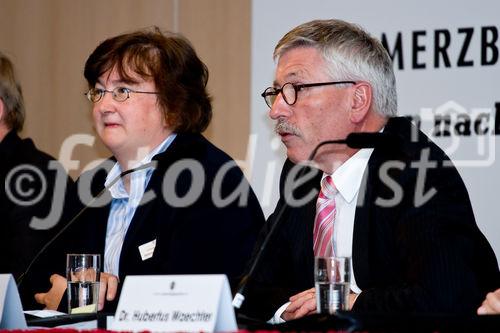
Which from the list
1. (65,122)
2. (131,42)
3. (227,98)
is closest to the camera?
(131,42)

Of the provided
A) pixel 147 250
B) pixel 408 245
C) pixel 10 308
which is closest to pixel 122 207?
pixel 147 250

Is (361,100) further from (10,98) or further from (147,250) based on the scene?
(10,98)

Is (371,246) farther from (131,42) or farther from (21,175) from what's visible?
(21,175)

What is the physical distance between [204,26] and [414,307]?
7.71 feet

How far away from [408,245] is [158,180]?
1.03 meters

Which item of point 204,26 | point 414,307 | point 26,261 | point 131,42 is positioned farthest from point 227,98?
point 414,307

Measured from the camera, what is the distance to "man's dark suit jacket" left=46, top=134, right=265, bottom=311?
9.87ft

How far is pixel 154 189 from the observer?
10.3 feet

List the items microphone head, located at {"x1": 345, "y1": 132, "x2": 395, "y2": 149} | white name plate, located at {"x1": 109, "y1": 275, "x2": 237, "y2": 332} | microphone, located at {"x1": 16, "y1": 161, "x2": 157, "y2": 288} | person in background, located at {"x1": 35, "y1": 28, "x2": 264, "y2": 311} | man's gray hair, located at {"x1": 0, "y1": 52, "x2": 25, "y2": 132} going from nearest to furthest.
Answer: white name plate, located at {"x1": 109, "y1": 275, "x2": 237, "y2": 332}, microphone head, located at {"x1": 345, "y1": 132, "x2": 395, "y2": 149}, microphone, located at {"x1": 16, "y1": 161, "x2": 157, "y2": 288}, person in background, located at {"x1": 35, "y1": 28, "x2": 264, "y2": 311}, man's gray hair, located at {"x1": 0, "y1": 52, "x2": 25, "y2": 132}

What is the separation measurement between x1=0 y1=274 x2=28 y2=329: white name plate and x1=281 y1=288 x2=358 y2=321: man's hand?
723 millimetres

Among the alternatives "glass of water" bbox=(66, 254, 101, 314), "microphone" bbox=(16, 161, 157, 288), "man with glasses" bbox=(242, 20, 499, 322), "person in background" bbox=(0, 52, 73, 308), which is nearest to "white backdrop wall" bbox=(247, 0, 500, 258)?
"man with glasses" bbox=(242, 20, 499, 322)

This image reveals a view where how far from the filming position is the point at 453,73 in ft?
11.5

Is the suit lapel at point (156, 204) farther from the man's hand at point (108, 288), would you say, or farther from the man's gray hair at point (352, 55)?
the man's gray hair at point (352, 55)

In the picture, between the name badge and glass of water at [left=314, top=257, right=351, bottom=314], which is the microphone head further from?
the name badge
